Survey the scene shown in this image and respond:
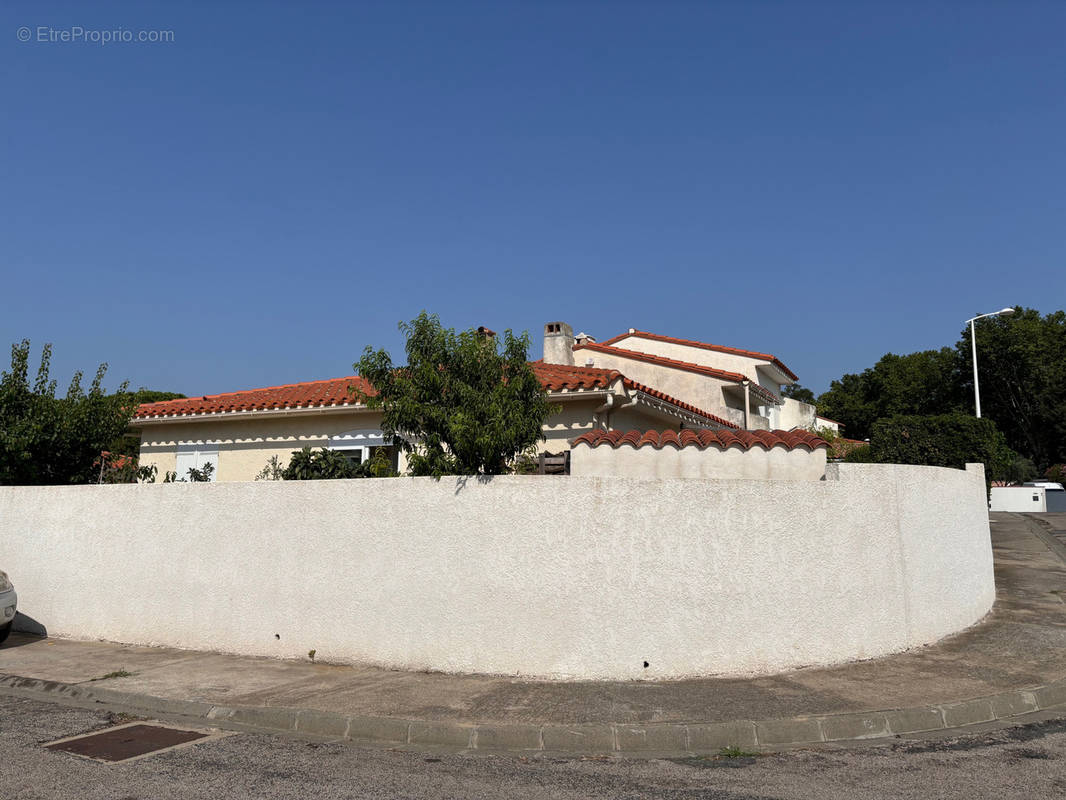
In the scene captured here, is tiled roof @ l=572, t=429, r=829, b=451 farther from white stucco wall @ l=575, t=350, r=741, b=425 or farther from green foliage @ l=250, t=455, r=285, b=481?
white stucco wall @ l=575, t=350, r=741, b=425

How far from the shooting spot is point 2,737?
5.94 metres

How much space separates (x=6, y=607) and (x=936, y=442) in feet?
62.2

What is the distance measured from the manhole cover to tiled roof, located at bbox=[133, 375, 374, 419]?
285 inches

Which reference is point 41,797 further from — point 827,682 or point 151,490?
point 827,682

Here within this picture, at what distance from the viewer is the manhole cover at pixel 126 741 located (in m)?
5.61

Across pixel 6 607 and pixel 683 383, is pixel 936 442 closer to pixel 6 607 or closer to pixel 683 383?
pixel 683 383

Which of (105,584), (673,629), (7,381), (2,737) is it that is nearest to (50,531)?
(105,584)

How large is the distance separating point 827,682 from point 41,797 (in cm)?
614

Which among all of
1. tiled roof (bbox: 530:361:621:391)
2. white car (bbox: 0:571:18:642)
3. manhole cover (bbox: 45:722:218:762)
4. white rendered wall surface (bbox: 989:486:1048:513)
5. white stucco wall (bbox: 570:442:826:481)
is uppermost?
tiled roof (bbox: 530:361:621:391)

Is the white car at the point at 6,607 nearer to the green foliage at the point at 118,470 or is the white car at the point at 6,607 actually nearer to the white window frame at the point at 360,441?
the green foliage at the point at 118,470

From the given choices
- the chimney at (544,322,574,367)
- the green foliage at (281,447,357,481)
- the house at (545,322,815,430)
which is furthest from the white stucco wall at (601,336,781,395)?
→ the green foliage at (281,447,357,481)

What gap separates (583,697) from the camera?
6.71 metres

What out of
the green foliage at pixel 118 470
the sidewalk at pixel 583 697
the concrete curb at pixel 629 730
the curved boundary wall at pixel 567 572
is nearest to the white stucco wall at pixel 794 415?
the curved boundary wall at pixel 567 572

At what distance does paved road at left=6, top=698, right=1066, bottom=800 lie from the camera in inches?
187
